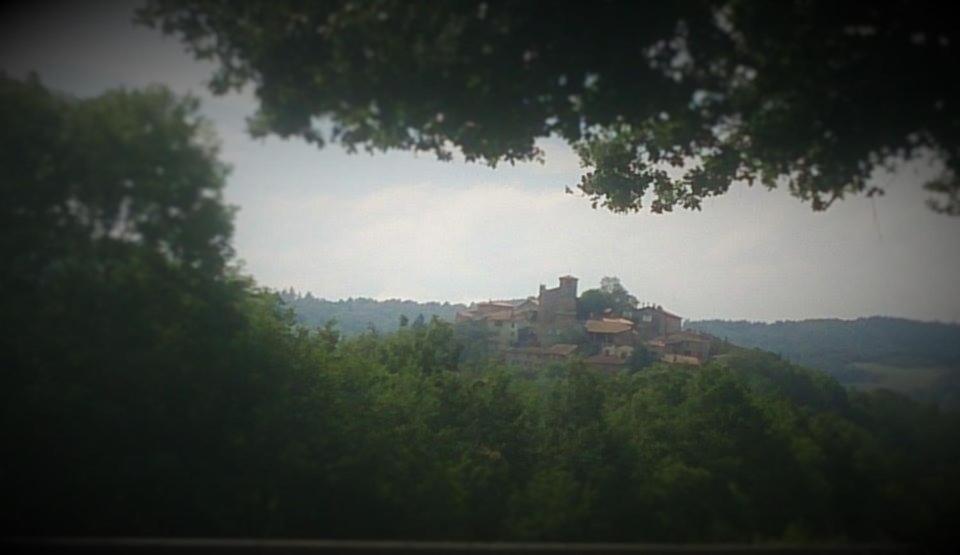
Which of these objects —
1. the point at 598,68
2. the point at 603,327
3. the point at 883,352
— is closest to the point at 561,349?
the point at 603,327

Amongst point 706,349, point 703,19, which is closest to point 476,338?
point 706,349

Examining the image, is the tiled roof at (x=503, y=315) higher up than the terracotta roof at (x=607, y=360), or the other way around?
the tiled roof at (x=503, y=315)

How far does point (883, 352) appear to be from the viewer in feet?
31.1

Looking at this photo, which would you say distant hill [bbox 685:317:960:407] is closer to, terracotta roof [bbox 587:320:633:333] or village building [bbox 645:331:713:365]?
village building [bbox 645:331:713:365]

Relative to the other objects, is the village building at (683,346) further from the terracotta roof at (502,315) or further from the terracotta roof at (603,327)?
the terracotta roof at (502,315)

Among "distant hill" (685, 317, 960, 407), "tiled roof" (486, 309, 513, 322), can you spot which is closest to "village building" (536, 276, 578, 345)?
"tiled roof" (486, 309, 513, 322)

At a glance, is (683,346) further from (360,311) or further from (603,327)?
(360,311)

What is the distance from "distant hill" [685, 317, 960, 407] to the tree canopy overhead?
306 cm

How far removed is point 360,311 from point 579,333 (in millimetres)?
7024

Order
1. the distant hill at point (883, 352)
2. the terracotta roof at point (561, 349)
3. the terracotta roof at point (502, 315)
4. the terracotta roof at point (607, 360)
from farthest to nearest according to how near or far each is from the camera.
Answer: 1. the terracotta roof at point (502, 315)
2. the terracotta roof at point (561, 349)
3. the terracotta roof at point (607, 360)
4. the distant hill at point (883, 352)

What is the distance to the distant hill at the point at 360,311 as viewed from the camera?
11078 mm

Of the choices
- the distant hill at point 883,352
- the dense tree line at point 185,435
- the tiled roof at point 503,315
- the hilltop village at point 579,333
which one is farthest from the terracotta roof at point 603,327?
the dense tree line at point 185,435

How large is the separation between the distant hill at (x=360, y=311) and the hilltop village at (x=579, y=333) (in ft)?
5.23

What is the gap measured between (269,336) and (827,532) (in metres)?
7.86
